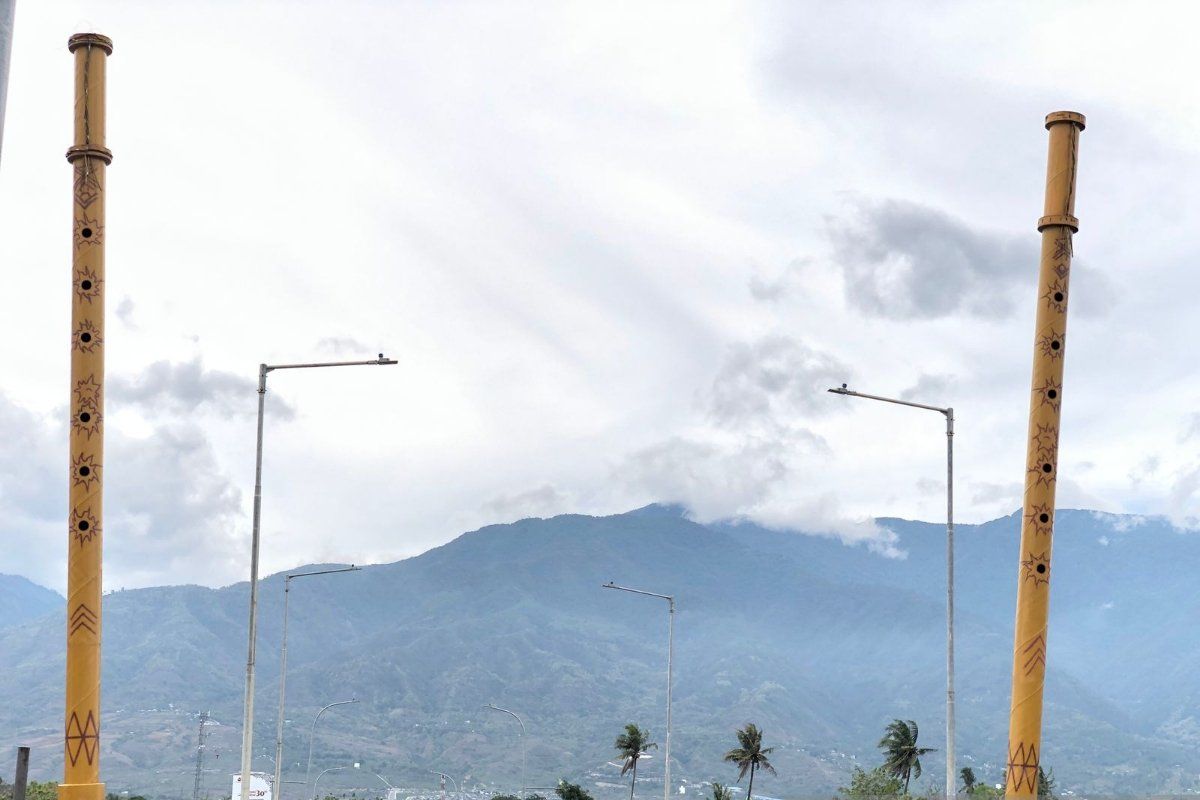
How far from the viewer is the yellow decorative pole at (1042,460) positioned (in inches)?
1286

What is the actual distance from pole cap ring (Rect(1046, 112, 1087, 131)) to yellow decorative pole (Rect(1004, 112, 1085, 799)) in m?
0.02

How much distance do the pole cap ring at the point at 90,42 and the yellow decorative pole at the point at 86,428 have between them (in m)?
0.02

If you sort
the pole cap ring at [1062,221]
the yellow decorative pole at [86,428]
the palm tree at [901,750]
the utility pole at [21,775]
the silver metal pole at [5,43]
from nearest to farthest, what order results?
the silver metal pole at [5,43] → the utility pole at [21,775] → the yellow decorative pole at [86,428] → the pole cap ring at [1062,221] → the palm tree at [901,750]

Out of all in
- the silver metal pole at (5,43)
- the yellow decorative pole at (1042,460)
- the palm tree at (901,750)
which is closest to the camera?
the silver metal pole at (5,43)

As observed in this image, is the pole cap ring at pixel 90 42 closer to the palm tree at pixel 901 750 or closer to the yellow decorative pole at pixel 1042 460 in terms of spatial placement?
the yellow decorative pole at pixel 1042 460

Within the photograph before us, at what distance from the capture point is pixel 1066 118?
111 ft

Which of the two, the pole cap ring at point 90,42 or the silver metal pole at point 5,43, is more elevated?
the pole cap ring at point 90,42

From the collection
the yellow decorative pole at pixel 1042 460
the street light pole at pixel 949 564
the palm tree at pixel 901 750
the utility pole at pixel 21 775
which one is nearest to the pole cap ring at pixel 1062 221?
the yellow decorative pole at pixel 1042 460

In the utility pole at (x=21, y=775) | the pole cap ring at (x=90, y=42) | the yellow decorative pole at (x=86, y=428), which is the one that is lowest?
the utility pole at (x=21, y=775)

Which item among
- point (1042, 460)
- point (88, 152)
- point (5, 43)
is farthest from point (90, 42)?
point (1042, 460)

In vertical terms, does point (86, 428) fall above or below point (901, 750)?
above

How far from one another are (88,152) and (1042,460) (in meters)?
20.3

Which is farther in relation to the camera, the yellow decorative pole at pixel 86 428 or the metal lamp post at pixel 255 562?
the metal lamp post at pixel 255 562

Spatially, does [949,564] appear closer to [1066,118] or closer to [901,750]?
[1066,118]
